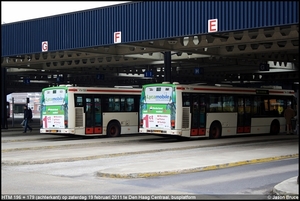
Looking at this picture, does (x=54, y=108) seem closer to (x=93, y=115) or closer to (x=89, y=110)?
(x=89, y=110)

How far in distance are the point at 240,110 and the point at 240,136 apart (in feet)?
8.13

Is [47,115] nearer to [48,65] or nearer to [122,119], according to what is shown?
Answer: [122,119]

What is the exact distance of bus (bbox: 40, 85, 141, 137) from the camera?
27.7m

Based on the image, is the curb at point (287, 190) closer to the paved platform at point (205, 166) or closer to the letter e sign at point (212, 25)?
the paved platform at point (205, 166)

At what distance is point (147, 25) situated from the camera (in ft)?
74.1

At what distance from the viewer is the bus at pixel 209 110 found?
25.9 metres

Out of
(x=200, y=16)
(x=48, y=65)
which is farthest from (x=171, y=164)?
(x=48, y=65)

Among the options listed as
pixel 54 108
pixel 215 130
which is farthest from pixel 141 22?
pixel 215 130

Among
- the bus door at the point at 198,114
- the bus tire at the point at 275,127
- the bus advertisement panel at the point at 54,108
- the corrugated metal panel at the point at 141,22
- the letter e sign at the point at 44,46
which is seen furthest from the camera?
the bus tire at the point at 275,127

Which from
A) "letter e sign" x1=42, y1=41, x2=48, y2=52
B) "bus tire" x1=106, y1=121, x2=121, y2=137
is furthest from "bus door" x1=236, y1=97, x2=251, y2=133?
"letter e sign" x1=42, y1=41, x2=48, y2=52

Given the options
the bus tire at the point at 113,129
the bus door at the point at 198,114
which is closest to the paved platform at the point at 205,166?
the bus door at the point at 198,114

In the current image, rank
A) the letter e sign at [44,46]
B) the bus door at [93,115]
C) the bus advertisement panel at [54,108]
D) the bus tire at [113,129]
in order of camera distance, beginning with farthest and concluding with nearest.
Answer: the bus tire at [113,129] → the bus door at [93,115] → the bus advertisement panel at [54,108] → the letter e sign at [44,46]

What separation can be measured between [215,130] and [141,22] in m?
8.24

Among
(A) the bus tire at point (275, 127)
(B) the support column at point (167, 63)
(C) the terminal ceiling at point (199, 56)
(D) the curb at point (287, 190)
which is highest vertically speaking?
(C) the terminal ceiling at point (199, 56)
